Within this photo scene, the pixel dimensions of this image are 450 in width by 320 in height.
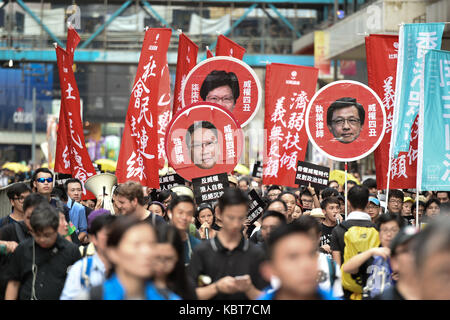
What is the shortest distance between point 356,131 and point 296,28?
29.8 m

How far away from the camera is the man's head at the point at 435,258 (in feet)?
10.1

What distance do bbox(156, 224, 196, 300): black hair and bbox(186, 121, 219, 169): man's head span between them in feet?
16.7

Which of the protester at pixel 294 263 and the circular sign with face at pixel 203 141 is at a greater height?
the circular sign with face at pixel 203 141

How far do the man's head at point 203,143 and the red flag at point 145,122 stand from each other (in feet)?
4.03

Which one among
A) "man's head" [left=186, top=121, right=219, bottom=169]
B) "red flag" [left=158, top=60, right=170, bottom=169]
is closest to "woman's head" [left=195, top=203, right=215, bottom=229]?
"man's head" [left=186, top=121, right=219, bottom=169]

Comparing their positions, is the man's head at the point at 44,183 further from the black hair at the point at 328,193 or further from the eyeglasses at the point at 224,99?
the black hair at the point at 328,193

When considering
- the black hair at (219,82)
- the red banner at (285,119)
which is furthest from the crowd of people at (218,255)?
the red banner at (285,119)

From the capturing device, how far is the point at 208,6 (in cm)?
3934

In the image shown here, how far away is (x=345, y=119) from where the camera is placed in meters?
10.7

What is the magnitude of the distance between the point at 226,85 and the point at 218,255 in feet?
20.7

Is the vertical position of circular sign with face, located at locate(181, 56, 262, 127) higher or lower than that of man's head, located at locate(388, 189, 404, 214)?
higher

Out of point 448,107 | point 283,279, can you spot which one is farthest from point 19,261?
point 448,107

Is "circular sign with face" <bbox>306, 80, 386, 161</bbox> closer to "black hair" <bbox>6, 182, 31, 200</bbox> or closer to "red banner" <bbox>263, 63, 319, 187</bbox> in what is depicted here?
"red banner" <bbox>263, 63, 319, 187</bbox>

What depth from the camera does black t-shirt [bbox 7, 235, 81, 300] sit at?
235 inches
